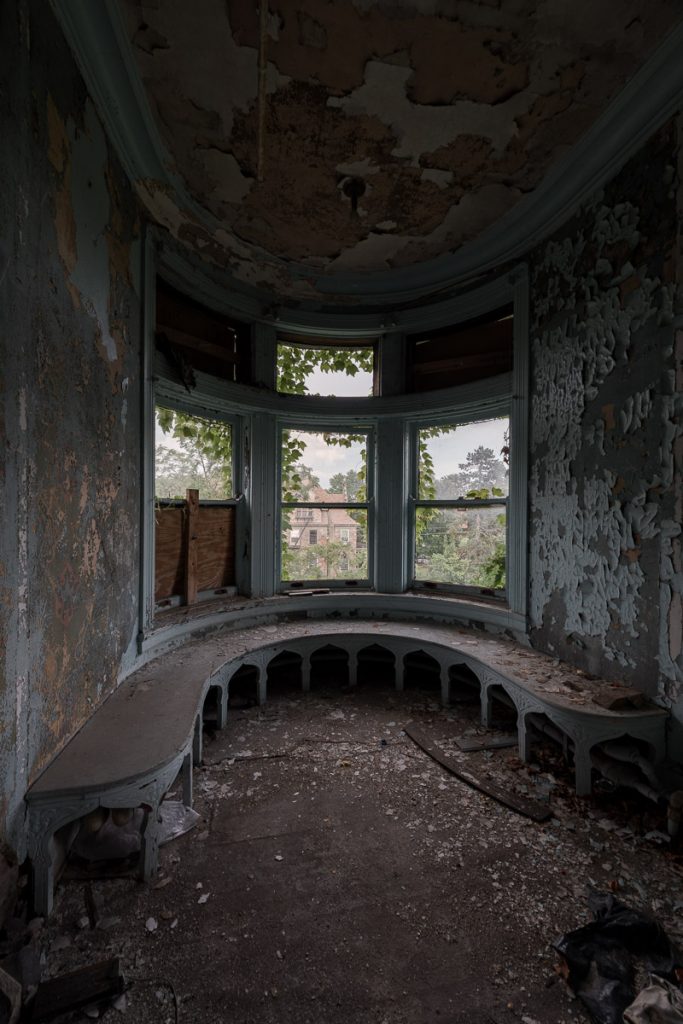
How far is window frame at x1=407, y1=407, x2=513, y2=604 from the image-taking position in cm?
305

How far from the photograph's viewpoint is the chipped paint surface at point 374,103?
1.62 m

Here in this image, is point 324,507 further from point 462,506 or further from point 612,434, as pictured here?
point 612,434

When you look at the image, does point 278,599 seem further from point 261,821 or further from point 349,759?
point 261,821

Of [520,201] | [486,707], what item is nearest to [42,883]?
[486,707]

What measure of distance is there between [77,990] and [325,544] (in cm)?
276

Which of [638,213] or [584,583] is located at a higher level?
[638,213]

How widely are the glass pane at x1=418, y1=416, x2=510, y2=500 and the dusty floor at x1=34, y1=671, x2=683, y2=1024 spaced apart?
6.20 ft

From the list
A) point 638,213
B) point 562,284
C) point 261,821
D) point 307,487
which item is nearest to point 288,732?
point 261,821

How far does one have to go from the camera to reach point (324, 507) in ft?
11.7

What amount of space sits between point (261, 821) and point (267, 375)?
2971mm

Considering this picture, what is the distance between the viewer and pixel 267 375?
11.1ft

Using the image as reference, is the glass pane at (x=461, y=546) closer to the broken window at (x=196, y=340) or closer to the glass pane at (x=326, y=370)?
the glass pane at (x=326, y=370)

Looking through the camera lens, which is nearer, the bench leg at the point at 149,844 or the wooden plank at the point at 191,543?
the bench leg at the point at 149,844

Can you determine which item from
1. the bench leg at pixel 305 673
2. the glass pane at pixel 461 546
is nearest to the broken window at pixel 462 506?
the glass pane at pixel 461 546
